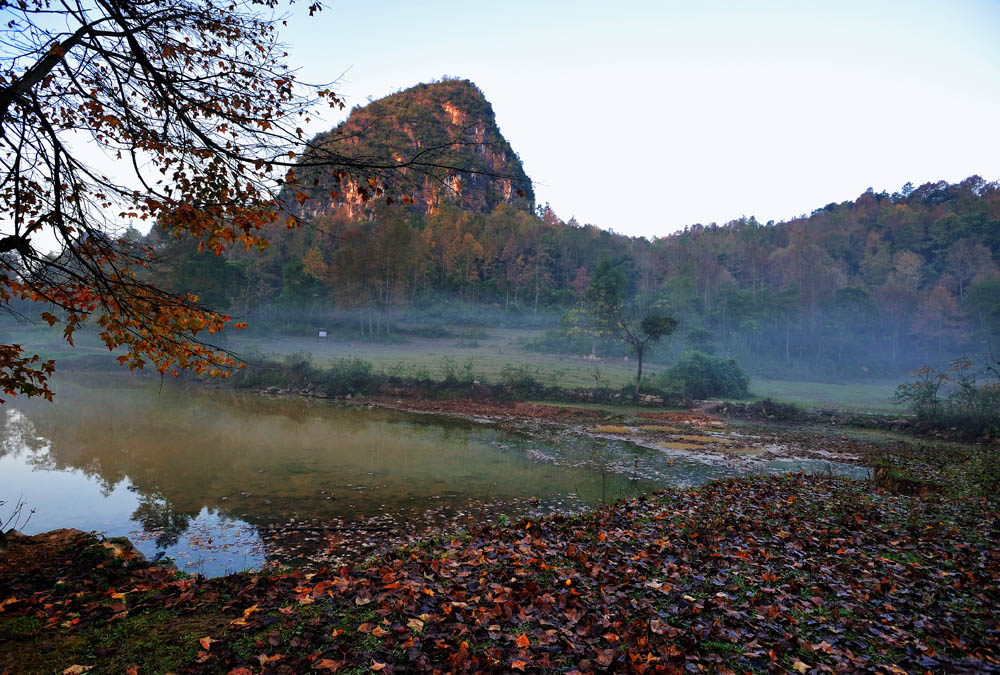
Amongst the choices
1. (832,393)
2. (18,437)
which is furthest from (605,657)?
(832,393)

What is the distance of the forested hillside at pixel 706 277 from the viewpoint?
4925 cm

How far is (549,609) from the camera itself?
4367mm

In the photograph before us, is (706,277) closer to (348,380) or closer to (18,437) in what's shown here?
(348,380)

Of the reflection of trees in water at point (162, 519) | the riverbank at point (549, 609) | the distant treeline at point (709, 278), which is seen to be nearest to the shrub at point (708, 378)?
the distant treeline at point (709, 278)

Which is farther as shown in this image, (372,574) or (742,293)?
(742,293)

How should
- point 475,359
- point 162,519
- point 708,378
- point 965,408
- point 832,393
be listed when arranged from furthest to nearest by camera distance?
point 475,359 → point 832,393 → point 708,378 → point 965,408 → point 162,519

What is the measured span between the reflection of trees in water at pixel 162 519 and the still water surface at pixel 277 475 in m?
0.03

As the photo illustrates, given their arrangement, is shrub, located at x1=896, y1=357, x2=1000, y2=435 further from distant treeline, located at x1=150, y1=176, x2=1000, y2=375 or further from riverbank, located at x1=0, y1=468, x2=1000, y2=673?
Answer: distant treeline, located at x1=150, y1=176, x2=1000, y2=375

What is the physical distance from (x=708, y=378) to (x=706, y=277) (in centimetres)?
4332

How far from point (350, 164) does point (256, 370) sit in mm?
30565

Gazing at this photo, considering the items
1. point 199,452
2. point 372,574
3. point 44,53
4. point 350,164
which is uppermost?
point 44,53

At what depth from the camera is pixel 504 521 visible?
846 cm

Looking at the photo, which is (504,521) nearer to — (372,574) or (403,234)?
(372,574)

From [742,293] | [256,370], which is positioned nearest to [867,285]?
[742,293]
